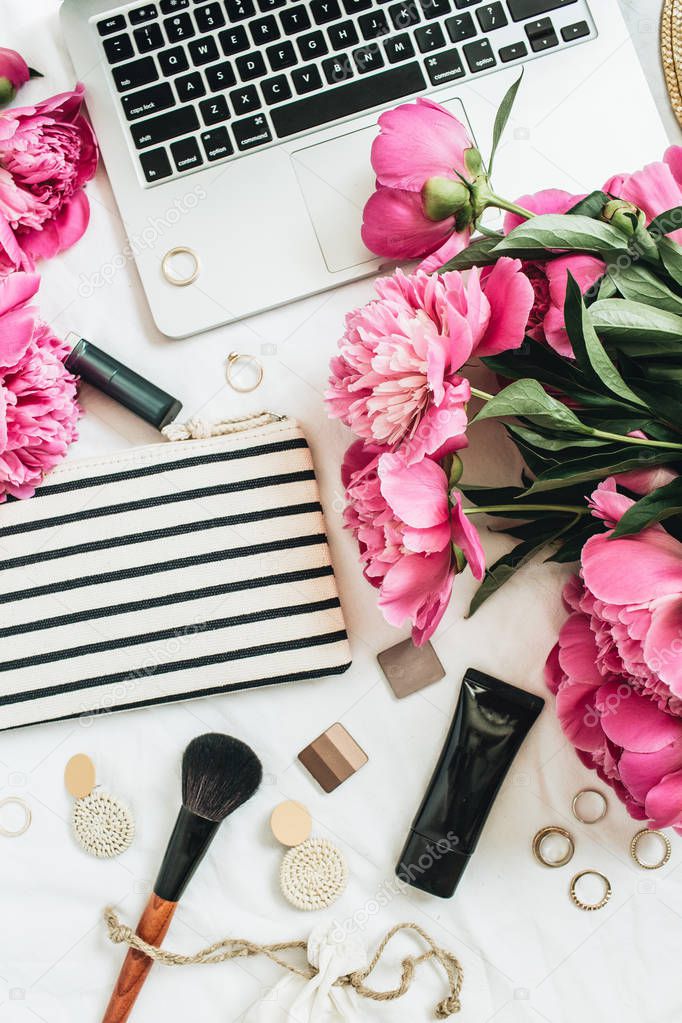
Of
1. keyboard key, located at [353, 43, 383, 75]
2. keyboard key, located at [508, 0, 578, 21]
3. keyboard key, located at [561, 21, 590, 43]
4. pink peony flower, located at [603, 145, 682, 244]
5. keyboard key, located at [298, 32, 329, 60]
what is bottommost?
pink peony flower, located at [603, 145, 682, 244]

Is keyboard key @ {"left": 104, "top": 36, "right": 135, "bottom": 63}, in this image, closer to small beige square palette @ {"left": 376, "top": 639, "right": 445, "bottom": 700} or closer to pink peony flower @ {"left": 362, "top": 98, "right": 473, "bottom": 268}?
pink peony flower @ {"left": 362, "top": 98, "right": 473, "bottom": 268}

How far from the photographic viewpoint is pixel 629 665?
0.34m

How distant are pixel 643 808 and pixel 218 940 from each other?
0.30 meters

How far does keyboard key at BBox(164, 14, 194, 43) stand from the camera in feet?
1.68

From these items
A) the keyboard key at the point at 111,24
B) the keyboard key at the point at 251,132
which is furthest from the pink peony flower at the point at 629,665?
the keyboard key at the point at 111,24

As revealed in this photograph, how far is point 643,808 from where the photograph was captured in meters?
0.38

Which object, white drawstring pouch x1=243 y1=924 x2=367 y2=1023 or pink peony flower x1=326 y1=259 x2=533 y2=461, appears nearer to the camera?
pink peony flower x1=326 y1=259 x2=533 y2=461

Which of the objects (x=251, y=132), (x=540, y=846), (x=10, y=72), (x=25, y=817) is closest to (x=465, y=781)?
(x=540, y=846)

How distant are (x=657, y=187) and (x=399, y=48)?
0.71 ft

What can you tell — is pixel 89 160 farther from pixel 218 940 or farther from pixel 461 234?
pixel 218 940

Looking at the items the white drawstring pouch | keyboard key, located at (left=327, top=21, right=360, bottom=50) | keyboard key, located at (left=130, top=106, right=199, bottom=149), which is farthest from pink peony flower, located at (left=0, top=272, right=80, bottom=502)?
the white drawstring pouch

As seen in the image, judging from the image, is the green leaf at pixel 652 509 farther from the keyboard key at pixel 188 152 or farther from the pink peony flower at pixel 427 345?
the keyboard key at pixel 188 152

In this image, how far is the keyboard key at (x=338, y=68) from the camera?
1.66 ft

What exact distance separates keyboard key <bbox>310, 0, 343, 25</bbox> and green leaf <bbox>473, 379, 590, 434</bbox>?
303mm
